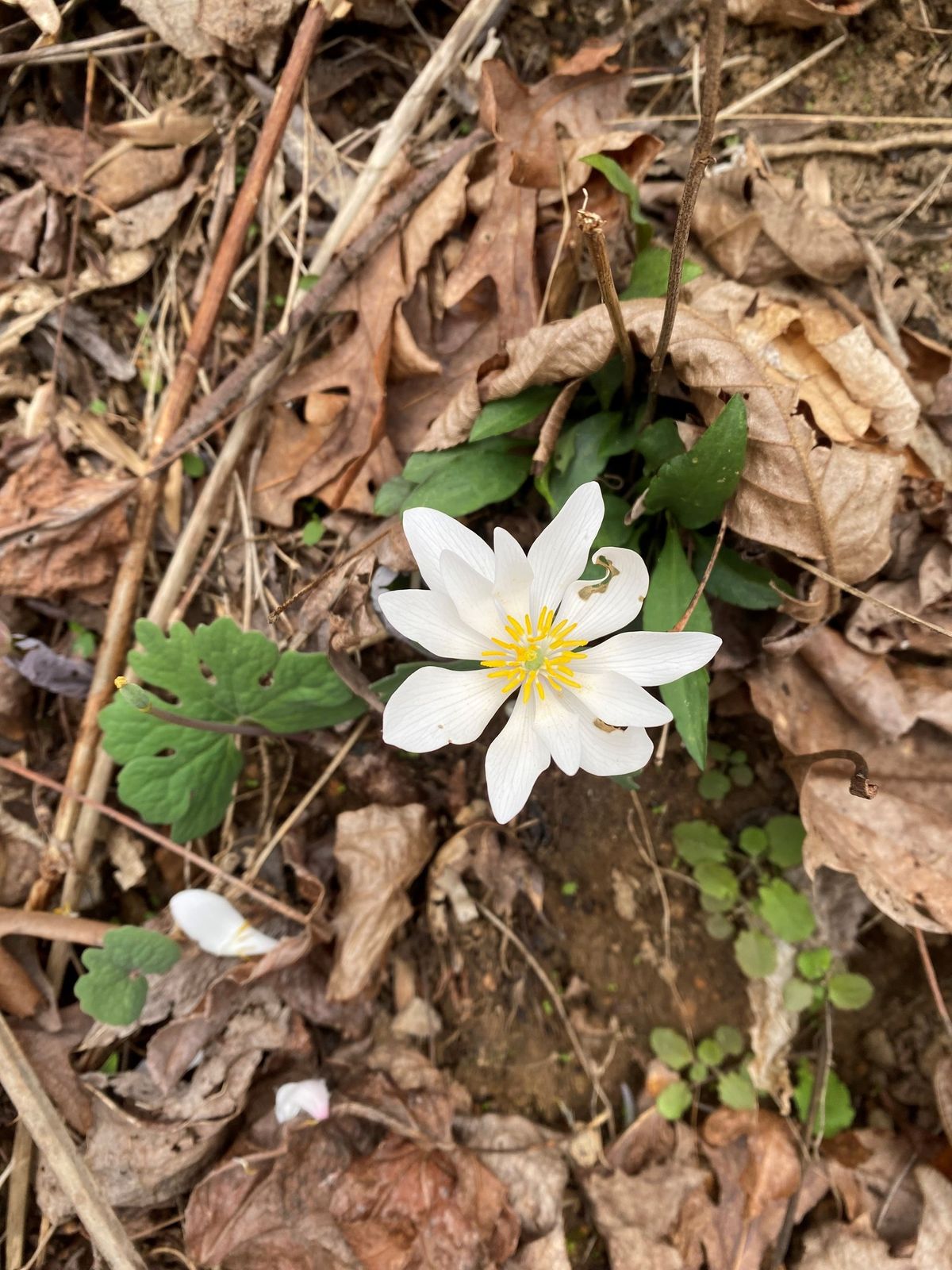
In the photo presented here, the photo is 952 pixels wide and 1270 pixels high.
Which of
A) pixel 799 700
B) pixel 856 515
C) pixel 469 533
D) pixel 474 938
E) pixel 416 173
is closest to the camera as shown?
pixel 469 533

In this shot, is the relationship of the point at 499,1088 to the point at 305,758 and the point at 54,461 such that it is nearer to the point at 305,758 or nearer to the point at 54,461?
the point at 305,758

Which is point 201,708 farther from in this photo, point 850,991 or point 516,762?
point 850,991

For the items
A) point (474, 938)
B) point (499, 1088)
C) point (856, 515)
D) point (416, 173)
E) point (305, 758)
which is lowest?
point (499, 1088)

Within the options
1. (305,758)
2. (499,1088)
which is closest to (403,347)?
(305,758)

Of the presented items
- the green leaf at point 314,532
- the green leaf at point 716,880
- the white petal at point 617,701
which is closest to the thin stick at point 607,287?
the white petal at point 617,701

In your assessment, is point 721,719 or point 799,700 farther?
point 721,719

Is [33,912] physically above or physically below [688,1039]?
above

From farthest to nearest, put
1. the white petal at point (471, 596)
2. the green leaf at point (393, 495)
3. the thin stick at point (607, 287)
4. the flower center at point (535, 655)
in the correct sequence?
the green leaf at point (393, 495) → the flower center at point (535, 655) → the white petal at point (471, 596) → the thin stick at point (607, 287)

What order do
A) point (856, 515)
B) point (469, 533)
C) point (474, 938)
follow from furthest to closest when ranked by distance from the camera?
1. point (474, 938)
2. point (856, 515)
3. point (469, 533)

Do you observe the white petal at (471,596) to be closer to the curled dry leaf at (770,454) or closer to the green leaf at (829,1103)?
the curled dry leaf at (770,454)
